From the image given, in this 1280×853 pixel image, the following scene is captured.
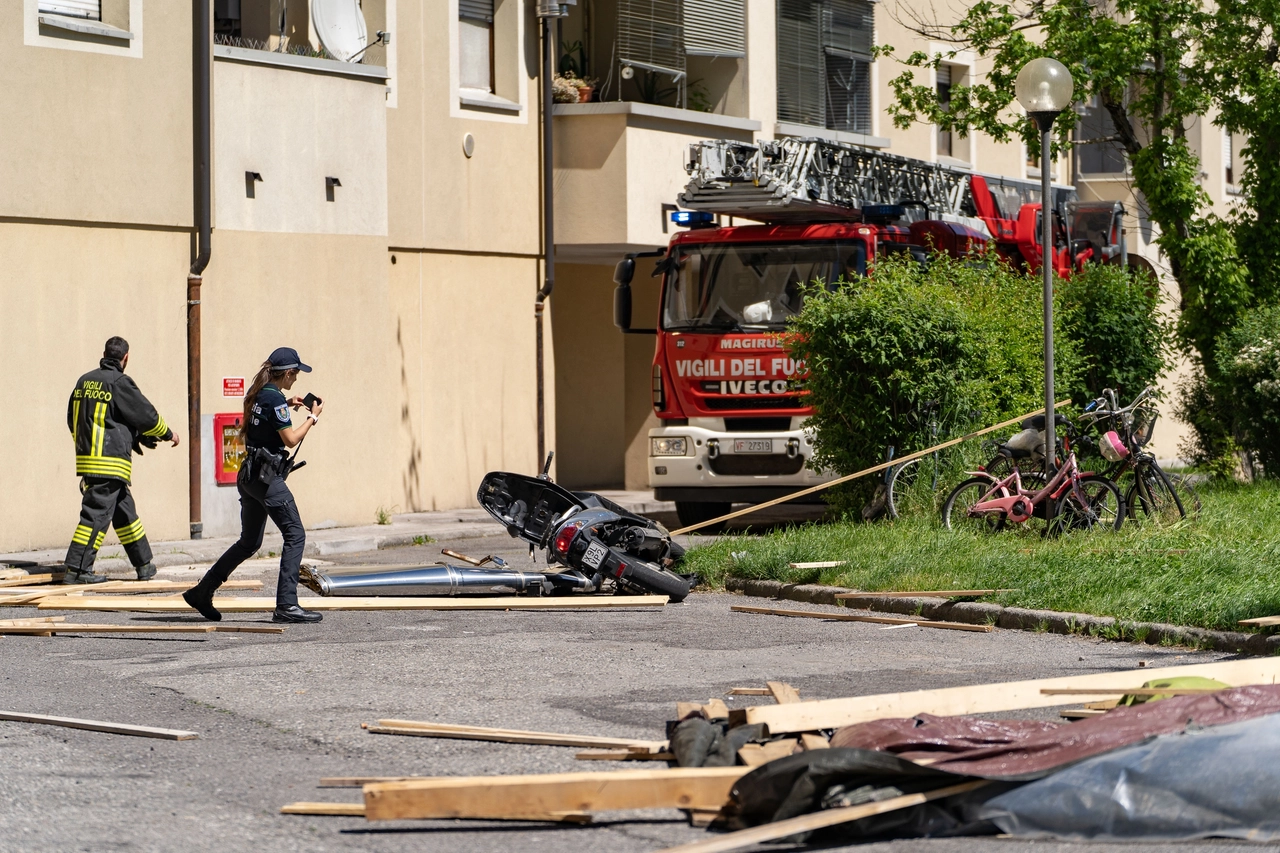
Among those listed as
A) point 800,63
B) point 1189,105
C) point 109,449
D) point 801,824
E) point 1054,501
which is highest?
point 800,63

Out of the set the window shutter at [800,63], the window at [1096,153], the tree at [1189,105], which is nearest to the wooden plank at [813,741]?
the tree at [1189,105]

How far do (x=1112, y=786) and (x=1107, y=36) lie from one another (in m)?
15.0

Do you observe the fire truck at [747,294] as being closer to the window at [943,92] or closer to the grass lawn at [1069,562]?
the grass lawn at [1069,562]

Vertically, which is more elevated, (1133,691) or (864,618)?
(1133,691)

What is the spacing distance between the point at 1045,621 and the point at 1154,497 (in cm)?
347

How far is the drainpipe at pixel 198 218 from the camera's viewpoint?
17.0 metres

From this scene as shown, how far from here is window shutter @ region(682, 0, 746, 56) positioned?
23.3 m

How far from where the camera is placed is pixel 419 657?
31.7 feet

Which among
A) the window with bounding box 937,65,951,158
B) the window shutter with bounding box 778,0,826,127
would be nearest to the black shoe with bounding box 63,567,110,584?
the window shutter with bounding box 778,0,826,127

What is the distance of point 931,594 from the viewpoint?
454 inches

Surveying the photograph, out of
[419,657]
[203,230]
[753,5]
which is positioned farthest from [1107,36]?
[419,657]

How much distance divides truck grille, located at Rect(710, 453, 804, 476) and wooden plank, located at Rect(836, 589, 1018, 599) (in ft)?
16.6

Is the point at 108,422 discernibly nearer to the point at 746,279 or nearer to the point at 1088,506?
the point at 746,279

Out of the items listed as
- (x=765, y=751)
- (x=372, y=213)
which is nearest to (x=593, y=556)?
(x=765, y=751)
